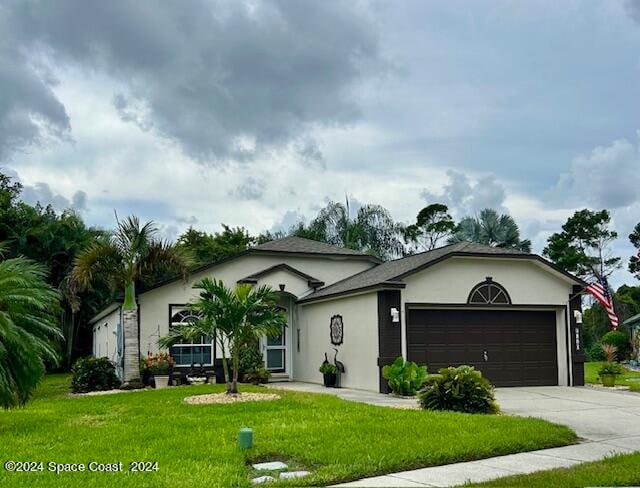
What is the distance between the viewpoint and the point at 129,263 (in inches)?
727

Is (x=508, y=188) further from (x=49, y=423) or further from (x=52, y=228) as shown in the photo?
(x=52, y=228)

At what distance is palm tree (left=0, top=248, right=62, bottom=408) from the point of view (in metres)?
9.79

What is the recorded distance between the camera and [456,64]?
16.1m

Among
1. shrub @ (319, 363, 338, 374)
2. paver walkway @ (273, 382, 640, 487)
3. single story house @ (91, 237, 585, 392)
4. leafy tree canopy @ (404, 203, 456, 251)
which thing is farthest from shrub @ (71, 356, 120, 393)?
leafy tree canopy @ (404, 203, 456, 251)

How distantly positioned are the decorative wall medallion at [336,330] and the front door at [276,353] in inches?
122

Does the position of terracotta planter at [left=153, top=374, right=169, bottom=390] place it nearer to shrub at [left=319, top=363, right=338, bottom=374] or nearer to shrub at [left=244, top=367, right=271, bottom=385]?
shrub at [left=244, top=367, right=271, bottom=385]

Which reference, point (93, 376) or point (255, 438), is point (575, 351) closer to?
point (255, 438)

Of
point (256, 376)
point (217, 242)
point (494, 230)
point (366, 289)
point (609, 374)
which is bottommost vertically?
point (609, 374)

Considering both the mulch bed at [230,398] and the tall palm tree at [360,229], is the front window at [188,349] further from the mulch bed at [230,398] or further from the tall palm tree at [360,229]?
the tall palm tree at [360,229]

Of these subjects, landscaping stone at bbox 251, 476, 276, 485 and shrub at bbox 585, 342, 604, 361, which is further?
shrub at bbox 585, 342, 604, 361

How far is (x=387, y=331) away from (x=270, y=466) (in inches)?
377

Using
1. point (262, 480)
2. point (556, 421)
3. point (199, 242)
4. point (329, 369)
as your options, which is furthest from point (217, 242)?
point (262, 480)

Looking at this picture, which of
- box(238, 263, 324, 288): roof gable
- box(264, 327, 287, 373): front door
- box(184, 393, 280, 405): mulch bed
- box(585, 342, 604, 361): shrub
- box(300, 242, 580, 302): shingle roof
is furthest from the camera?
box(585, 342, 604, 361): shrub

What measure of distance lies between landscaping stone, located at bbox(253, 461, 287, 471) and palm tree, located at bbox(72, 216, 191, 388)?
11.3 metres
